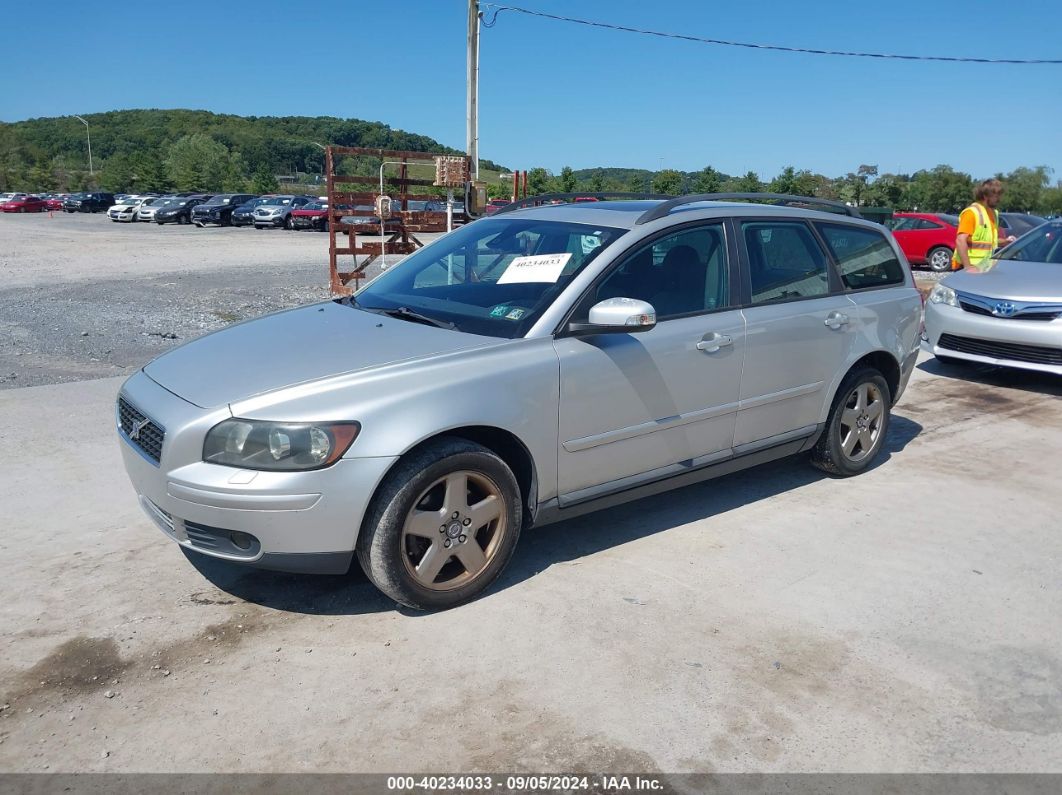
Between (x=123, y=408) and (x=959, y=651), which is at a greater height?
(x=123, y=408)

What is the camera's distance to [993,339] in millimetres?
8102

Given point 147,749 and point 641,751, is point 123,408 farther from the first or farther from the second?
point 641,751

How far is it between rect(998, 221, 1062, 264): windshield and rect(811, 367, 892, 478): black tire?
4627 mm

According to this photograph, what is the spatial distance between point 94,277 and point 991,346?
575 inches

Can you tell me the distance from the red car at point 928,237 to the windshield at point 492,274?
18768mm

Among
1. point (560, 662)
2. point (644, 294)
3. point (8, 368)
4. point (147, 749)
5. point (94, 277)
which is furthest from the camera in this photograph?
point (94, 277)

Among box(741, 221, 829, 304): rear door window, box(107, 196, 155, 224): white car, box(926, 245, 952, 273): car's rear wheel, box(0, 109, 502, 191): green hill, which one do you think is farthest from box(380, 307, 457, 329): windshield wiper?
box(0, 109, 502, 191): green hill

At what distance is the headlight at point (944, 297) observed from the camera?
337 inches

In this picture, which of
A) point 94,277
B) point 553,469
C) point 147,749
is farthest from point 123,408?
point 94,277

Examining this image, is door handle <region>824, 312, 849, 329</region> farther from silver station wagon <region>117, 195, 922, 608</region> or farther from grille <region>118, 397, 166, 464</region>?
grille <region>118, 397, 166, 464</region>

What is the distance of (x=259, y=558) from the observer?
340 cm

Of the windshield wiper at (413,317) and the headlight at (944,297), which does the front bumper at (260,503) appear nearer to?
the windshield wiper at (413,317)

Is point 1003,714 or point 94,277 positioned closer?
point 1003,714

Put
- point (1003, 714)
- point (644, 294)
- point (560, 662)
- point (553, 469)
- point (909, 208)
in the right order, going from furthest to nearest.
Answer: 1. point (909, 208)
2. point (644, 294)
3. point (553, 469)
4. point (560, 662)
5. point (1003, 714)
